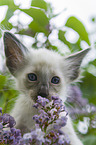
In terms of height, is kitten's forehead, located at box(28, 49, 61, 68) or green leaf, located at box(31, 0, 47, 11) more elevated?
green leaf, located at box(31, 0, 47, 11)

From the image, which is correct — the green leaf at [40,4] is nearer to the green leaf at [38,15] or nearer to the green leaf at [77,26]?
the green leaf at [38,15]

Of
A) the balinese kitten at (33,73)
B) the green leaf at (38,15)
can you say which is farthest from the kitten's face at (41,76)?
the green leaf at (38,15)

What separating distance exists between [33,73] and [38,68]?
46mm

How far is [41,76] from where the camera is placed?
1227 millimetres

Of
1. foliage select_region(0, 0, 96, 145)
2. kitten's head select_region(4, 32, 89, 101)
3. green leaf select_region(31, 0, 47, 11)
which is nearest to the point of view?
kitten's head select_region(4, 32, 89, 101)

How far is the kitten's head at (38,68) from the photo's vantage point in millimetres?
1233

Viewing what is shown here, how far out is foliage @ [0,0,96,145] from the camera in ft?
4.38

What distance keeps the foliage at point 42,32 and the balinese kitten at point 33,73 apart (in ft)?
0.26

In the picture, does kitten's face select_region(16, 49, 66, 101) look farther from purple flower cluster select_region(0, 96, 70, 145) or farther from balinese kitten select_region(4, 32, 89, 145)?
purple flower cluster select_region(0, 96, 70, 145)

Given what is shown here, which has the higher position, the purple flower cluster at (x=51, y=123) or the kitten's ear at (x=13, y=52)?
the kitten's ear at (x=13, y=52)

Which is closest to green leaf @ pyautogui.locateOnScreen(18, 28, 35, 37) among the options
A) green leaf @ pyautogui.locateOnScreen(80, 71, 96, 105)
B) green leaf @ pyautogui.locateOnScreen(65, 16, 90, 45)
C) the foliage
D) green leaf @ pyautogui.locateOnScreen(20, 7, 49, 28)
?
the foliage

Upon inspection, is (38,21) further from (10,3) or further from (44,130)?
(44,130)

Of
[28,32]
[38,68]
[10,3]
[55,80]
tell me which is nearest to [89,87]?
[55,80]

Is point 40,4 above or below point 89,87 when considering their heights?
above
